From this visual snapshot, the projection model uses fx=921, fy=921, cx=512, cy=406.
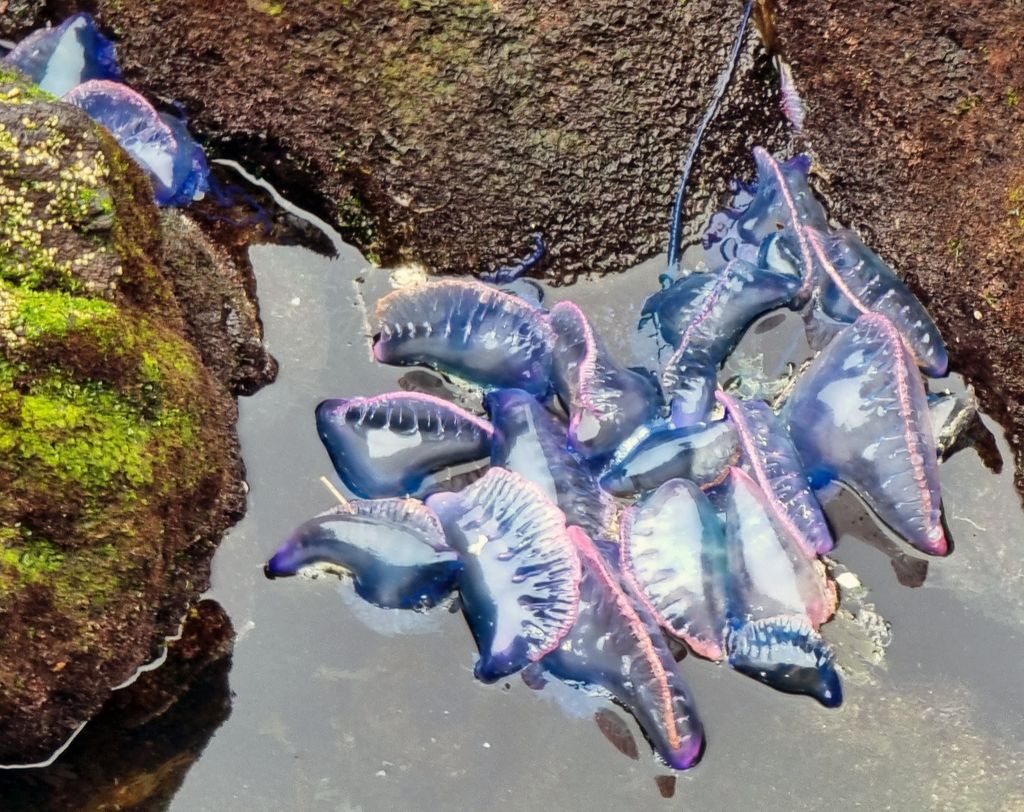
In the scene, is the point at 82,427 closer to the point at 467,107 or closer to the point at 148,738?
the point at 148,738

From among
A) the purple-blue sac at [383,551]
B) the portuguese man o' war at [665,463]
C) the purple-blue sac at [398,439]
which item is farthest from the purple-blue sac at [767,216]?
the purple-blue sac at [383,551]

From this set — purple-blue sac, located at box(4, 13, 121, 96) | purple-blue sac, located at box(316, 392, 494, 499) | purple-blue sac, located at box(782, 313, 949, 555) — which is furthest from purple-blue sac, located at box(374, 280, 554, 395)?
purple-blue sac, located at box(4, 13, 121, 96)

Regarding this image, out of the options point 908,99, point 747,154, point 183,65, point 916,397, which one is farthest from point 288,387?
point 908,99

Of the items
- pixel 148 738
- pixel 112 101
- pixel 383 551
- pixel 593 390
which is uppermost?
pixel 112 101

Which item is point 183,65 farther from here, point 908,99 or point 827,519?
point 827,519

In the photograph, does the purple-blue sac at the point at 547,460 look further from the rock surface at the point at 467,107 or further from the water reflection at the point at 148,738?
the water reflection at the point at 148,738

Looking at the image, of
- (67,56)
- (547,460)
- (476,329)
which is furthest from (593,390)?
(67,56)

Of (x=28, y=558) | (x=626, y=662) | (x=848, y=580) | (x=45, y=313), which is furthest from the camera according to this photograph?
(x=848, y=580)
